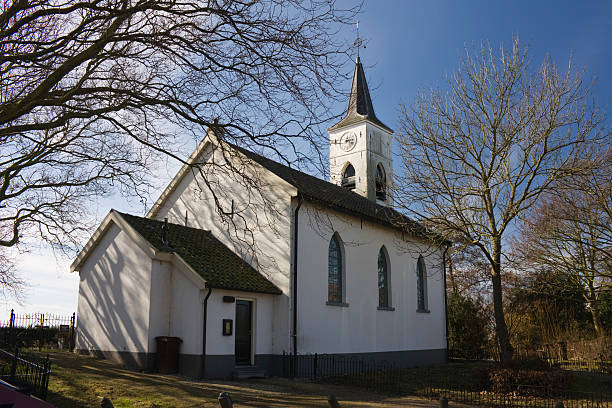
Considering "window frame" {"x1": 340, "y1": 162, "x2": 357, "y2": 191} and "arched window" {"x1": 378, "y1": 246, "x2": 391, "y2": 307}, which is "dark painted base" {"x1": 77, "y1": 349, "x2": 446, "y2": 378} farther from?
"window frame" {"x1": 340, "y1": 162, "x2": 357, "y2": 191}

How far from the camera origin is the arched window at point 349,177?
106 ft

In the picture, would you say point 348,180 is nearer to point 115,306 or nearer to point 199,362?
point 115,306

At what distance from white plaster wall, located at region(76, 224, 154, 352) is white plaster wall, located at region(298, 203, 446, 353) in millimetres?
5366

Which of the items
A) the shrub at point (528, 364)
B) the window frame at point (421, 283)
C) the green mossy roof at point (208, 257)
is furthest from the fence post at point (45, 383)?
the window frame at point (421, 283)

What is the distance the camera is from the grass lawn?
37.9ft

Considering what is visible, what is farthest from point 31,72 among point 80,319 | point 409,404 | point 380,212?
point 380,212

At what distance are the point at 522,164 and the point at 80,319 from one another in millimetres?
16543

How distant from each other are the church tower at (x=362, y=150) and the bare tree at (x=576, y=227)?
9.98 m

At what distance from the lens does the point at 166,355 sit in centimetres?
1596

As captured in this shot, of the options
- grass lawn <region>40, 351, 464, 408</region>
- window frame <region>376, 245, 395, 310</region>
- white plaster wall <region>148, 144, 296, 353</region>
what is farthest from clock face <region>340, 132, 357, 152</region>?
grass lawn <region>40, 351, 464, 408</region>

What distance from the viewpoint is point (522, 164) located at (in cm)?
1842

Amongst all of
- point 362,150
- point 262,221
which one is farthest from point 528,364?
point 362,150

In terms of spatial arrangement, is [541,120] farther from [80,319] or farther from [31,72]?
[80,319]

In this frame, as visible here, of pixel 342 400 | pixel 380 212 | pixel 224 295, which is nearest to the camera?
pixel 342 400
